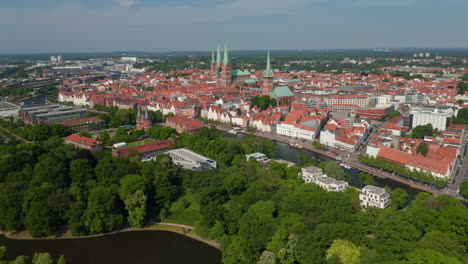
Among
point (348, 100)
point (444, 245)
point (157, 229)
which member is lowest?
point (157, 229)

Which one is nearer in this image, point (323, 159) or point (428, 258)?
point (428, 258)

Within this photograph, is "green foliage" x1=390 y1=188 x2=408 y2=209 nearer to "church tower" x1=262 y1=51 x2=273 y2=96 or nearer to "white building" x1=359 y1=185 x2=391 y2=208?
"white building" x1=359 y1=185 x2=391 y2=208

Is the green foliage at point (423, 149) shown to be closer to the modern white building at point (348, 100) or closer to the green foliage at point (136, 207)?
the green foliage at point (136, 207)

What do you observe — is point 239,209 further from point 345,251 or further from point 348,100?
point 348,100

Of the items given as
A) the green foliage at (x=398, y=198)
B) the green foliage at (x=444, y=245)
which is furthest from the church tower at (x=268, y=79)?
the green foliage at (x=444, y=245)

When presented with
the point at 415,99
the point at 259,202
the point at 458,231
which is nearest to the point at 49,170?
the point at 259,202

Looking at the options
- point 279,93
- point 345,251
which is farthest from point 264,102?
point 345,251

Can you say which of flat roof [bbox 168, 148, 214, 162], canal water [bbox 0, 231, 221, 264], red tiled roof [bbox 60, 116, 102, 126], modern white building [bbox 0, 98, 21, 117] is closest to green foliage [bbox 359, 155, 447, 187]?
flat roof [bbox 168, 148, 214, 162]
